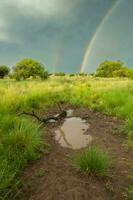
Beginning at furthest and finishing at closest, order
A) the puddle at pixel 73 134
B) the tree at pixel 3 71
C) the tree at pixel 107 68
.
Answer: the tree at pixel 107 68 → the tree at pixel 3 71 → the puddle at pixel 73 134

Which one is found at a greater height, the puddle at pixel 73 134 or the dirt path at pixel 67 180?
the puddle at pixel 73 134

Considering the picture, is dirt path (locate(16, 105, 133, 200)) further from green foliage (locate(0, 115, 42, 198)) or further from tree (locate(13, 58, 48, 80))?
tree (locate(13, 58, 48, 80))

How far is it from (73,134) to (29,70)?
35.6m

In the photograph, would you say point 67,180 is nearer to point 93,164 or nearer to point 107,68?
point 93,164

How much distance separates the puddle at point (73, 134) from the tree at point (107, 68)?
2165 inches

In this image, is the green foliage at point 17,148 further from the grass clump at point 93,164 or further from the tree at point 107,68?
the tree at point 107,68

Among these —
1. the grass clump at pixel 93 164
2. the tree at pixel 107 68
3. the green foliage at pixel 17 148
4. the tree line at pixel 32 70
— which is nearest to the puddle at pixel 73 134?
the green foliage at pixel 17 148

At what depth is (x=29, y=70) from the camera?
41.8 m

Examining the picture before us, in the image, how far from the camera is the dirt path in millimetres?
3834

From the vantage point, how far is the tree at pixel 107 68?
2514 inches

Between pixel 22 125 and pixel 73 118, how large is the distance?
3.53m

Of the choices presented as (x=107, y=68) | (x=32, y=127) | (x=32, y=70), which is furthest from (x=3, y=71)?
(x=32, y=127)

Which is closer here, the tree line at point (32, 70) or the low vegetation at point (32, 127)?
the low vegetation at point (32, 127)

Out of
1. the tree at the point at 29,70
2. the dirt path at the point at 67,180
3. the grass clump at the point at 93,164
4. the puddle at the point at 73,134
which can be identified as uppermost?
the tree at the point at 29,70
